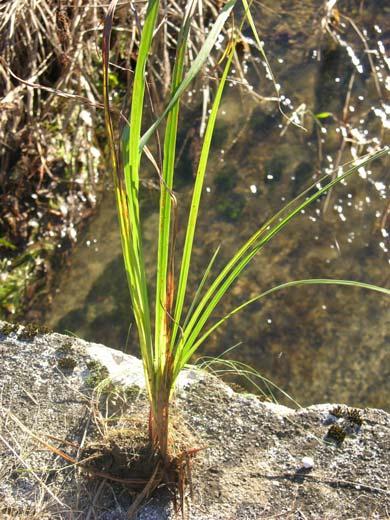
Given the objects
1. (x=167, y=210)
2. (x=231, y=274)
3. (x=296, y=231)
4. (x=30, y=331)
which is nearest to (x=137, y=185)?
(x=167, y=210)

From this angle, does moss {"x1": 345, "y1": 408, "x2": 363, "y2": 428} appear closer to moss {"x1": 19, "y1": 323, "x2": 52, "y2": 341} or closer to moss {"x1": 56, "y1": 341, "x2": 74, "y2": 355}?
moss {"x1": 56, "y1": 341, "x2": 74, "y2": 355}

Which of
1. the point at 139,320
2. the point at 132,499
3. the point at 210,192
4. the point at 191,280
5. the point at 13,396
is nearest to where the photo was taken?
the point at 139,320

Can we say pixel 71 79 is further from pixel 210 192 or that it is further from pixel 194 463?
pixel 194 463

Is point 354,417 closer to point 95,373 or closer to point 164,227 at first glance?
point 95,373

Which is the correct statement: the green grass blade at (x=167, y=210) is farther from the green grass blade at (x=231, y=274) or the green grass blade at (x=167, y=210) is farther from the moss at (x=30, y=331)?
the moss at (x=30, y=331)

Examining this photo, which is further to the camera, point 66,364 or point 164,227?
point 66,364

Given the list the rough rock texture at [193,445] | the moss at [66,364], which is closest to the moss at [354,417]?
the rough rock texture at [193,445]

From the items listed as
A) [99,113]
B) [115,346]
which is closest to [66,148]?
[99,113]

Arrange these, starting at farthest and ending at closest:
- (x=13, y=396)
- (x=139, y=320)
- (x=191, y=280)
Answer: (x=191, y=280)
(x=13, y=396)
(x=139, y=320)

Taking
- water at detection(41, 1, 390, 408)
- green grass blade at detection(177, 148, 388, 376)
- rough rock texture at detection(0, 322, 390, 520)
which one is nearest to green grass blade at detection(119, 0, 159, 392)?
green grass blade at detection(177, 148, 388, 376)
